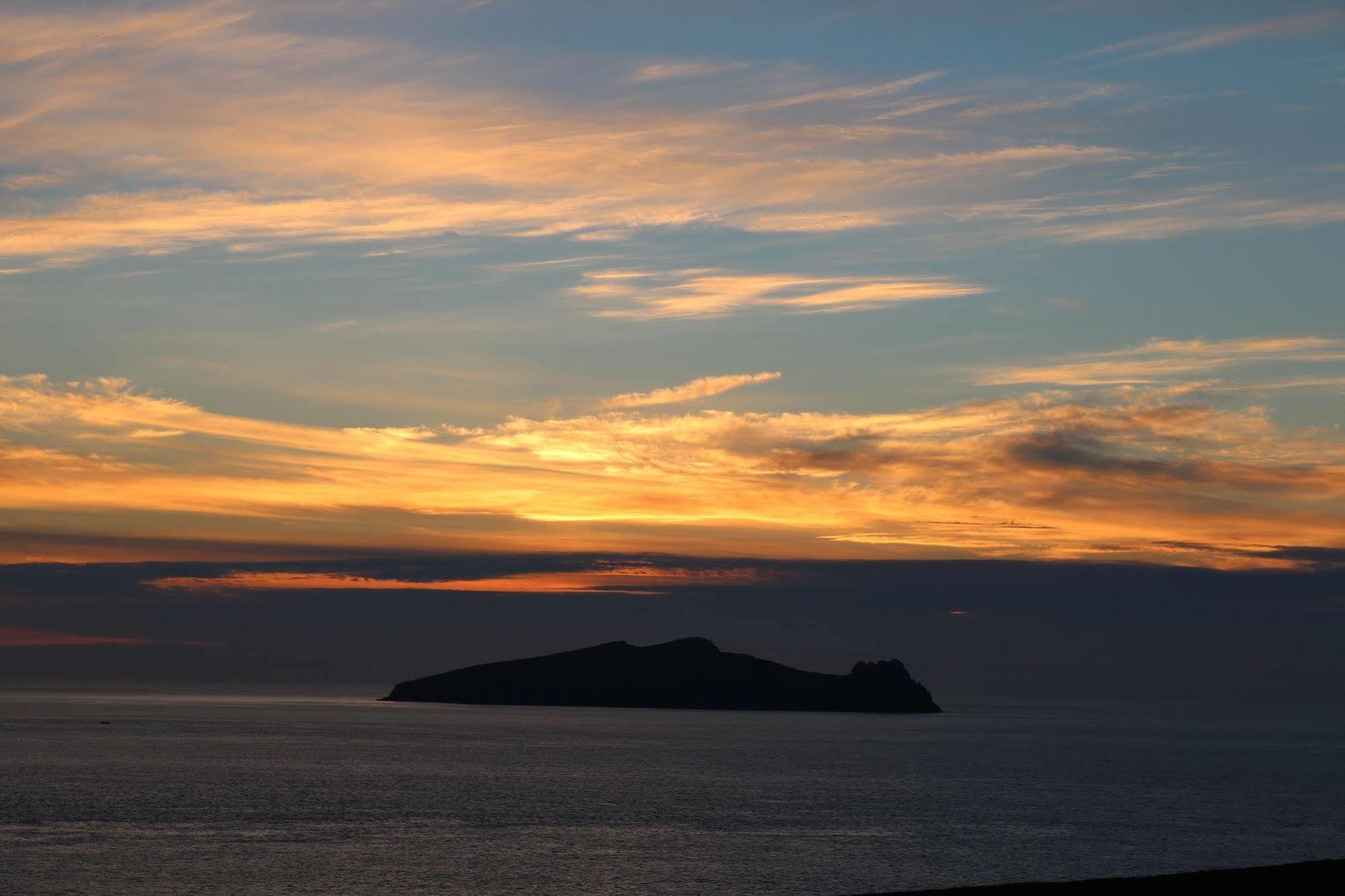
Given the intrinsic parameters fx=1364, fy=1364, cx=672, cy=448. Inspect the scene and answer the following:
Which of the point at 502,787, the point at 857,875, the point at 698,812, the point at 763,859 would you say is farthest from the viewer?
the point at 502,787

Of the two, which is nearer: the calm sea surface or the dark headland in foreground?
the dark headland in foreground

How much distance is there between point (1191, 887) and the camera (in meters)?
52.9

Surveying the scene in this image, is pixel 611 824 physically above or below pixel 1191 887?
below

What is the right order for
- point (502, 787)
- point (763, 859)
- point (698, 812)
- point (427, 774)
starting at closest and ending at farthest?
1. point (763, 859)
2. point (698, 812)
3. point (502, 787)
4. point (427, 774)

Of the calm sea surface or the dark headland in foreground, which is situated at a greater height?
the dark headland in foreground

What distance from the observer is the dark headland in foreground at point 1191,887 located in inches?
2028

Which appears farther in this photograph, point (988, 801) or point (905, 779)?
point (905, 779)

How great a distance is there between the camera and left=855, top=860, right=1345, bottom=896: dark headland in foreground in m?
51.5

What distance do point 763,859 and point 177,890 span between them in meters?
32.3

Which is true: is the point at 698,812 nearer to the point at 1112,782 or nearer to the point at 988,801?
the point at 988,801

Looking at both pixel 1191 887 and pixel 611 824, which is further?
pixel 611 824

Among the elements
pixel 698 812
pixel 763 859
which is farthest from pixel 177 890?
pixel 698 812

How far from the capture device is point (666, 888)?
2758 inches

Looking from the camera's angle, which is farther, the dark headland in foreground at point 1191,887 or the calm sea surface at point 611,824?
the calm sea surface at point 611,824
